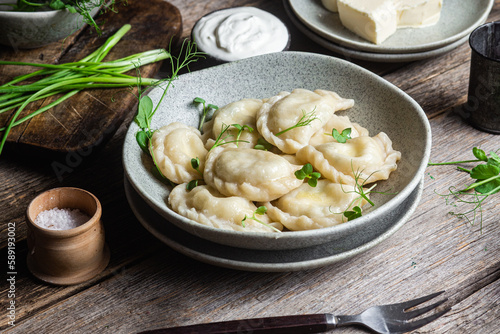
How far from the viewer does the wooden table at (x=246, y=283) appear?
138cm

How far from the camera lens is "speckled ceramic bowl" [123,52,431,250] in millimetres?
1525

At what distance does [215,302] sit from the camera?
142cm

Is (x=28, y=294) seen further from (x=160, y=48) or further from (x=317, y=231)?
(x=160, y=48)

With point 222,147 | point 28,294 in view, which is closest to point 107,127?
point 222,147

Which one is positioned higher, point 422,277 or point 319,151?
point 319,151

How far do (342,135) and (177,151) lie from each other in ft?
1.55

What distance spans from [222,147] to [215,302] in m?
0.43

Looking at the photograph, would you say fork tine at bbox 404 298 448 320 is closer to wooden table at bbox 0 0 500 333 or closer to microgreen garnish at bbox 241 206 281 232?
wooden table at bbox 0 0 500 333

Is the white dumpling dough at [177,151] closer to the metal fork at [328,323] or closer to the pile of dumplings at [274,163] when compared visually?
the pile of dumplings at [274,163]

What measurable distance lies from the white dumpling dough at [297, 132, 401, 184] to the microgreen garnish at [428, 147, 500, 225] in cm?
22

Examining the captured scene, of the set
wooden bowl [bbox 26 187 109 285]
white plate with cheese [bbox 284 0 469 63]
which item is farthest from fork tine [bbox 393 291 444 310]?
white plate with cheese [bbox 284 0 469 63]

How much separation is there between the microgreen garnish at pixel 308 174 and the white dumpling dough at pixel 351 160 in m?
0.03

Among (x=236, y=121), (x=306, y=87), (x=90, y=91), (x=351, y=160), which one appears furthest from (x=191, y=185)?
(x=90, y=91)

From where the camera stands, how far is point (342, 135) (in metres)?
1.62
